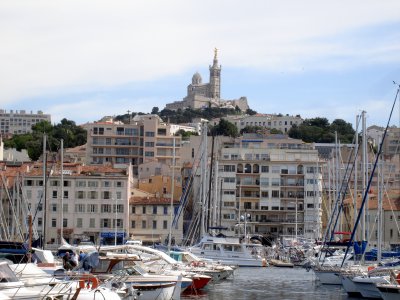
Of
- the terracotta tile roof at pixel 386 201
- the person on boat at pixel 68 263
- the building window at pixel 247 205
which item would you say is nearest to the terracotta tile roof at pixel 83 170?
the building window at pixel 247 205

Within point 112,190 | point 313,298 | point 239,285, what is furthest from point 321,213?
point 313,298

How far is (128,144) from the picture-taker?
14425 cm

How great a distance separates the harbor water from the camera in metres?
48.2

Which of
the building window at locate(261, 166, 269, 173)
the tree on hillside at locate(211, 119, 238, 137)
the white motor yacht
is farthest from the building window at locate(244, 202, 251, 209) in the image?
the tree on hillside at locate(211, 119, 238, 137)

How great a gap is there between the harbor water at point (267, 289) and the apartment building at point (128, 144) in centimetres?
7518

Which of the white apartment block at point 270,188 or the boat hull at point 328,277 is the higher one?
the white apartment block at point 270,188

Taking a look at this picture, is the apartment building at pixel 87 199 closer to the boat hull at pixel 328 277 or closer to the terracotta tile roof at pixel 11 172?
the terracotta tile roof at pixel 11 172

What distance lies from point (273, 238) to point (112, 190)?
864 inches

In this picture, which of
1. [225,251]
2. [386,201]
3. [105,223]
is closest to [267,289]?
[225,251]

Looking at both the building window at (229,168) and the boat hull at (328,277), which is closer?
the boat hull at (328,277)

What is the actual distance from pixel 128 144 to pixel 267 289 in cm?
9185

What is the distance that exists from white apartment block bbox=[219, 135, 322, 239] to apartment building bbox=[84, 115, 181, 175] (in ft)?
74.8

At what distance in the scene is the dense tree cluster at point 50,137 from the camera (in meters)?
153

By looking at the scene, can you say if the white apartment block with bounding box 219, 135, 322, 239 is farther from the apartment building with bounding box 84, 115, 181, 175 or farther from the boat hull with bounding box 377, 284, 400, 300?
the boat hull with bounding box 377, 284, 400, 300
